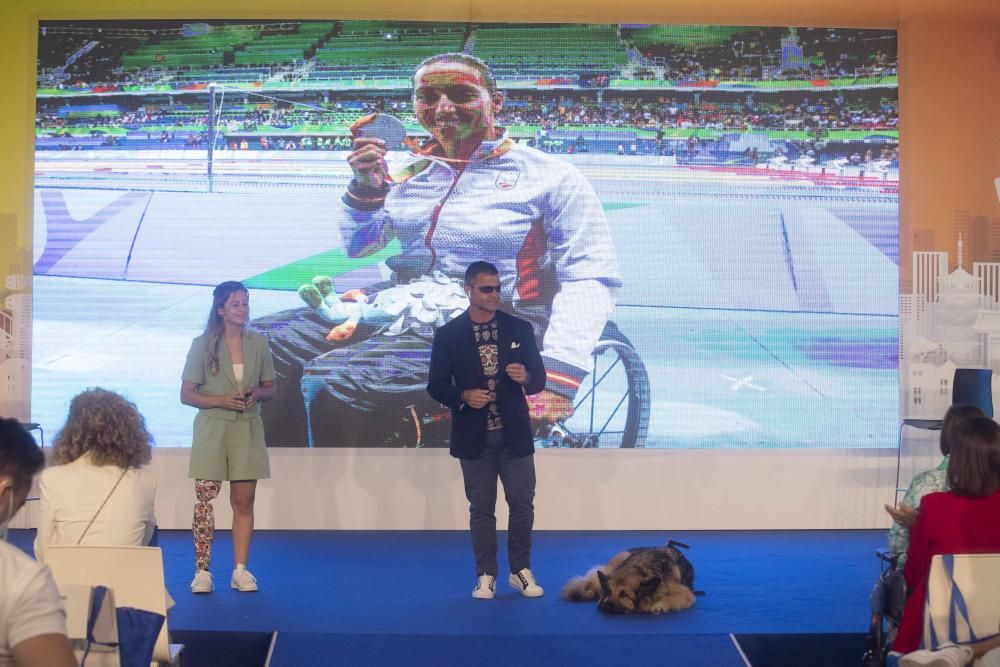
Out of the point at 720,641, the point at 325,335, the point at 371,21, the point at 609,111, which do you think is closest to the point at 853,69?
the point at 609,111

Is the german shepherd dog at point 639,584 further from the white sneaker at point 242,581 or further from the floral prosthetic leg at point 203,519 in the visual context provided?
the floral prosthetic leg at point 203,519

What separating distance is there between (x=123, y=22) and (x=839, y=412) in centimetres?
498

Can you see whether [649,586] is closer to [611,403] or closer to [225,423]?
[225,423]

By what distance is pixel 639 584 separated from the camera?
4.46m

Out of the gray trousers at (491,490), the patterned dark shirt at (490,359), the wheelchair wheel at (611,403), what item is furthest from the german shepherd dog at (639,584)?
the wheelchair wheel at (611,403)

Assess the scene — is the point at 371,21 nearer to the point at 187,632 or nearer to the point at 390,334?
the point at 390,334

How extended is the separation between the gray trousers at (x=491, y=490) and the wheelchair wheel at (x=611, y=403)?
6.01 feet

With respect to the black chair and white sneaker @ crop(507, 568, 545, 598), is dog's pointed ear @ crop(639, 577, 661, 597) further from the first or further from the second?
the black chair

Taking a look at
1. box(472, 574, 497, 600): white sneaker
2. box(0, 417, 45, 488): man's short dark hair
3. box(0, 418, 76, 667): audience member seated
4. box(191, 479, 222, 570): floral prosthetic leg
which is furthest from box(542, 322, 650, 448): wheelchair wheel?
box(0, 418, 76, 667): audience member seated

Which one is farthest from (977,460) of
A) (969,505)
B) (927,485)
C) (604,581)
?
(604,581)

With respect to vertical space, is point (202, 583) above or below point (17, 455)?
below

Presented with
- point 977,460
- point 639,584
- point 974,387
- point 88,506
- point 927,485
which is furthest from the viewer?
point 974,387

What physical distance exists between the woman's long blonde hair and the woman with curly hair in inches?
58.7

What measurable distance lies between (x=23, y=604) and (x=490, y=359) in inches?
131
